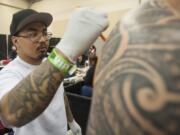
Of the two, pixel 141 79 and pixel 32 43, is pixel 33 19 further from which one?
pixel 141 79

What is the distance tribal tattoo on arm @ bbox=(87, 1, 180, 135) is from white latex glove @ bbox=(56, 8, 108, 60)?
1.49 ft

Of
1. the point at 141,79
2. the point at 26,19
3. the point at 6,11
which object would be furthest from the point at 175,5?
the point at 6,11

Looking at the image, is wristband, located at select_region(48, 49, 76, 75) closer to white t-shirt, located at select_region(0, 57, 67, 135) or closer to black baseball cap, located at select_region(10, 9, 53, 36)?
white t-shirt, located at select_region(0, 57, 67, 135)

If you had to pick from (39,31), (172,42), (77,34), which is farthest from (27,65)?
(172,42)

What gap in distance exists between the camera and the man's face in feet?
5.09

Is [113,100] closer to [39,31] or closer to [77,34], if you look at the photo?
[77,34]

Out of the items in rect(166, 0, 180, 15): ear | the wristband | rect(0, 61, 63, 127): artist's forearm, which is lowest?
rect(0, 61, 63, 127): artist's forearm

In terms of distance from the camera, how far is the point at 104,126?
19.0 inches

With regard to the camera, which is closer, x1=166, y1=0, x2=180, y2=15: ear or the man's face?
x1=166, y1=0, x2=180, y2=15: ear

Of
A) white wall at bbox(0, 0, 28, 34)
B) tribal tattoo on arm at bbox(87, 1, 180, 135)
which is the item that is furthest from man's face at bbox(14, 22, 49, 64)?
white wall at bbox(0, 0, 28, 34)

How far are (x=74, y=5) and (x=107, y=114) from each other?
685 cm

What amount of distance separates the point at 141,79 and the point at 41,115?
107cm

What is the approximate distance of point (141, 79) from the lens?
0.44m

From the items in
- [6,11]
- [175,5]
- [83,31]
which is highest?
[175,5]
